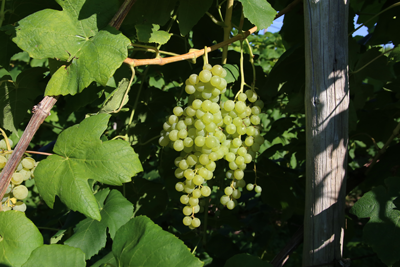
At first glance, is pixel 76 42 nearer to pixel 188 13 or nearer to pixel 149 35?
pixel 149 35

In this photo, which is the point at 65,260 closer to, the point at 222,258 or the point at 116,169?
the point at 116,169

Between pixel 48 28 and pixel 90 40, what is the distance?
133 mm

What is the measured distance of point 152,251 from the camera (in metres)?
0.86

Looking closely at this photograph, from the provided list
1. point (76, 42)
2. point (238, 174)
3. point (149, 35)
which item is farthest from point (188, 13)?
point (238, 174)

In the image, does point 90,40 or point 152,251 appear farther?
point 90,40

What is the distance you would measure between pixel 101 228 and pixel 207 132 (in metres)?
0.59

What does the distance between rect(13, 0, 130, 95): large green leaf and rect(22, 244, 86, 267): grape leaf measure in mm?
476

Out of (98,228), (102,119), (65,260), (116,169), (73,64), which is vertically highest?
(73,64)

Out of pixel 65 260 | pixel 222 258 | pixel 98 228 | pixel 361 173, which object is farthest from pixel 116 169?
pixel 361 173

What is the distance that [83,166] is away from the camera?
3.23ft

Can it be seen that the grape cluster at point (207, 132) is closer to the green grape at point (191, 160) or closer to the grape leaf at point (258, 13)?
the green grape at point (191, 160)

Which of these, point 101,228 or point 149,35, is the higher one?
point 149,35

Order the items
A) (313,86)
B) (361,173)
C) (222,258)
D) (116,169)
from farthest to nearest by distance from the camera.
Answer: (222,258), (361,173), (313,86), (116,169)

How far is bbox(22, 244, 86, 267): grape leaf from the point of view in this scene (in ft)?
2.78
